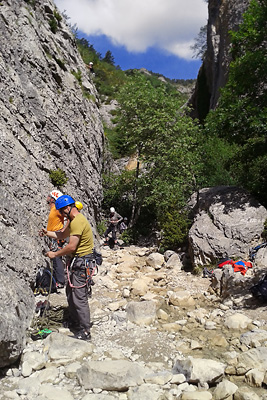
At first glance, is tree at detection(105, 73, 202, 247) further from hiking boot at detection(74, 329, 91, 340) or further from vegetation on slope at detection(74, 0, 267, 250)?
hiking boot at detection(74, 329, 91, 340)

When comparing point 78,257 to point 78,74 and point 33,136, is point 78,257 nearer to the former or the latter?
point 33,136

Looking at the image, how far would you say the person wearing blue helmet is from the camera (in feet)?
15.7

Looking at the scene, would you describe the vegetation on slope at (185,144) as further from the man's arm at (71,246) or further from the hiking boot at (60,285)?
the man's arm at (71,246)

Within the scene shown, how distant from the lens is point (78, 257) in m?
4.90

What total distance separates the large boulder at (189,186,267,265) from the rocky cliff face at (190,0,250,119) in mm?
16402

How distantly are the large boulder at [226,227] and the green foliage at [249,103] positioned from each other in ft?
2.96

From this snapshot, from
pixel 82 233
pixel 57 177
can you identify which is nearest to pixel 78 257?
pixel 82 233

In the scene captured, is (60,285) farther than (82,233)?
Yes

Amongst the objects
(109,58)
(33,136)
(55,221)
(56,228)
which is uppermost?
(109,58)

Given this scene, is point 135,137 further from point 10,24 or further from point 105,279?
point 105,279

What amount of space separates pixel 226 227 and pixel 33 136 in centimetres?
631

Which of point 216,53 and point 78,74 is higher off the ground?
point 216,53

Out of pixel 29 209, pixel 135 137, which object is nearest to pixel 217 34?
pixel 135 137

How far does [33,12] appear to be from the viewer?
11.8 metres
